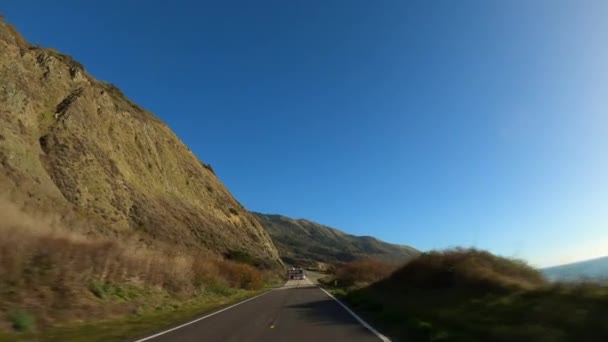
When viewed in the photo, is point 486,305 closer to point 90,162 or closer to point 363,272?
point 363,272

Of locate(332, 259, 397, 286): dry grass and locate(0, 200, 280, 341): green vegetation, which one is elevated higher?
locate(332, 259, 397, 286): dry grass

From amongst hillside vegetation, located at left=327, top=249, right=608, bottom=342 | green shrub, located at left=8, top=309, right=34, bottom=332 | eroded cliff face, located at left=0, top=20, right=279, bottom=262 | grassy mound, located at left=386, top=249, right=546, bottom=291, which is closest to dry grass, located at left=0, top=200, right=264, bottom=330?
green shrub, located at left=8, top=309, right=34, bottom=332

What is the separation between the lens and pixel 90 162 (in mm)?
49562

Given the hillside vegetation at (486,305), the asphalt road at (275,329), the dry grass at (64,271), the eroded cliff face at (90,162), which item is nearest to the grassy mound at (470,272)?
the hillside vegetation at (486,305)

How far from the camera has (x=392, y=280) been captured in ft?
104

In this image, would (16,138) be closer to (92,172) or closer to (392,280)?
(92,172)

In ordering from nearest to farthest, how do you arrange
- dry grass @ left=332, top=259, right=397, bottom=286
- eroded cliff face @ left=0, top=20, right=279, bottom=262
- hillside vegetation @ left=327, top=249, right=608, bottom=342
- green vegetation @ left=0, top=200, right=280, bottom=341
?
1. hillside vegetation @ left=327, top=249, right=608, bottom=342
2. green vegetation @ left=0, top=200, right=280, bottom=341
3. eroded cliff face @ left=0, top=20, right=279, bottom=262
4. dry grass @ left=332, top=259, right=397, bottom=286

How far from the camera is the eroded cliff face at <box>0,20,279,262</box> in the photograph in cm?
4022

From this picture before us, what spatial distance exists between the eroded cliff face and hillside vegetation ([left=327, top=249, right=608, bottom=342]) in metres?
18.3

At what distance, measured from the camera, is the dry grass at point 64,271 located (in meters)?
16.6

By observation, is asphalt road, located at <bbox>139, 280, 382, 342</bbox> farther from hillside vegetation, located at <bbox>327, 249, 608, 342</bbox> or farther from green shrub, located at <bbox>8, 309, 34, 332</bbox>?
green shrub, located at <bbox>8, 309, 34, 332</bbox>

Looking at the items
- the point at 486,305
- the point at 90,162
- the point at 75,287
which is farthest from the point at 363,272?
the point at 486,305

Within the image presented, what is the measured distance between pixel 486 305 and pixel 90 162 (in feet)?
141

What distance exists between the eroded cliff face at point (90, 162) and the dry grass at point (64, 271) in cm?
444
